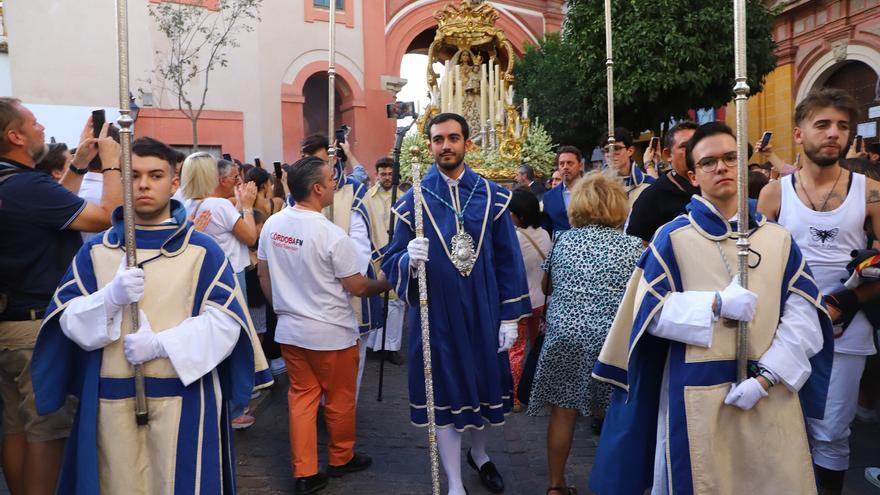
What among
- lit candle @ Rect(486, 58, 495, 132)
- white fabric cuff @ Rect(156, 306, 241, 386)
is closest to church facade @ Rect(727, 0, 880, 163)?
lit candle @ Rect(486, 58, 495, 132)

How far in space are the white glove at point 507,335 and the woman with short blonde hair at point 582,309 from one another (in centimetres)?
23

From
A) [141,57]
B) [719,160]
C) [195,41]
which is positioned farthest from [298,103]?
[719,160]

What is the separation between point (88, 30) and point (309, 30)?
231 inches

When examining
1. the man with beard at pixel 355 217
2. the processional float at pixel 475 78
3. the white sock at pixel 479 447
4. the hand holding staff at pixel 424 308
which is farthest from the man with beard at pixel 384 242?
the processional float at pixel 475 78

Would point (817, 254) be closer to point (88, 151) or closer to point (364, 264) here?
point (364, 264)

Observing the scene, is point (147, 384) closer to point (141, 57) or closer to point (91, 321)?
point (91, 321)

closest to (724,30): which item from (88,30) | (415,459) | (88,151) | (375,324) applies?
(375,324)

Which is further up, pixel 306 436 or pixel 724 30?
pixel 724 30

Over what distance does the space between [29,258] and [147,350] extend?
1.10 meters

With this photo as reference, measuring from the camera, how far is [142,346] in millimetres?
2482

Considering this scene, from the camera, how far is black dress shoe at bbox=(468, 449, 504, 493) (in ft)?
12.8

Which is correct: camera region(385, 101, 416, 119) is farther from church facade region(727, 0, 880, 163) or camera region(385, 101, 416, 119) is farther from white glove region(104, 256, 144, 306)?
church facade region(727, 0, 880, 163)

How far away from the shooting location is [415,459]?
4441 mm

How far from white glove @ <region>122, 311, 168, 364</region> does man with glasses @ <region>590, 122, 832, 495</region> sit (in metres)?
1.83
